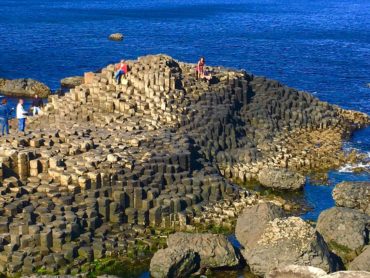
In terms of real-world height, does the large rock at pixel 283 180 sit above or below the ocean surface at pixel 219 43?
below

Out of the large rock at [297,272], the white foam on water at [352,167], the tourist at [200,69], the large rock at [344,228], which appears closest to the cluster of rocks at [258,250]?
the large rock at [344,228]

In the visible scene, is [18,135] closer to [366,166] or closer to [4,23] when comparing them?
[366,166]

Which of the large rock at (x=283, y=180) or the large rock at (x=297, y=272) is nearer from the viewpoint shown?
the large rock at (x=297, y=272)

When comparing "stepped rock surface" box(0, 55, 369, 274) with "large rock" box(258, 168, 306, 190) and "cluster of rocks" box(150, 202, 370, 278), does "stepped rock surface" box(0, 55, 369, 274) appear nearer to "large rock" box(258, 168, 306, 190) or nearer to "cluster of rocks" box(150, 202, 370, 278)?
"large rock" box(258, 168, 306, 190)

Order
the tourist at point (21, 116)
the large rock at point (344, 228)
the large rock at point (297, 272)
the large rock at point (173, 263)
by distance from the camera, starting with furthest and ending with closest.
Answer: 1. the tourist at point (21, 116)
2. the large rock at point (344, 228)
3. the large rock at point (173, 263)
4. the large rock at point (297, 272)

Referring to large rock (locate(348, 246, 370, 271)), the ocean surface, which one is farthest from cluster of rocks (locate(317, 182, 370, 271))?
the ocean surface

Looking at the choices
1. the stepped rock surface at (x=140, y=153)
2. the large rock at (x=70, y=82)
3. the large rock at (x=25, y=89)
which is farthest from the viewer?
the large rock at (x=70, y=82)

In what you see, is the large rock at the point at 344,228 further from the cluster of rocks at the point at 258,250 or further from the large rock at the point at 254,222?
the large rock at the point at 254,222

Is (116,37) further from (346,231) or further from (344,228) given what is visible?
(346,231)
